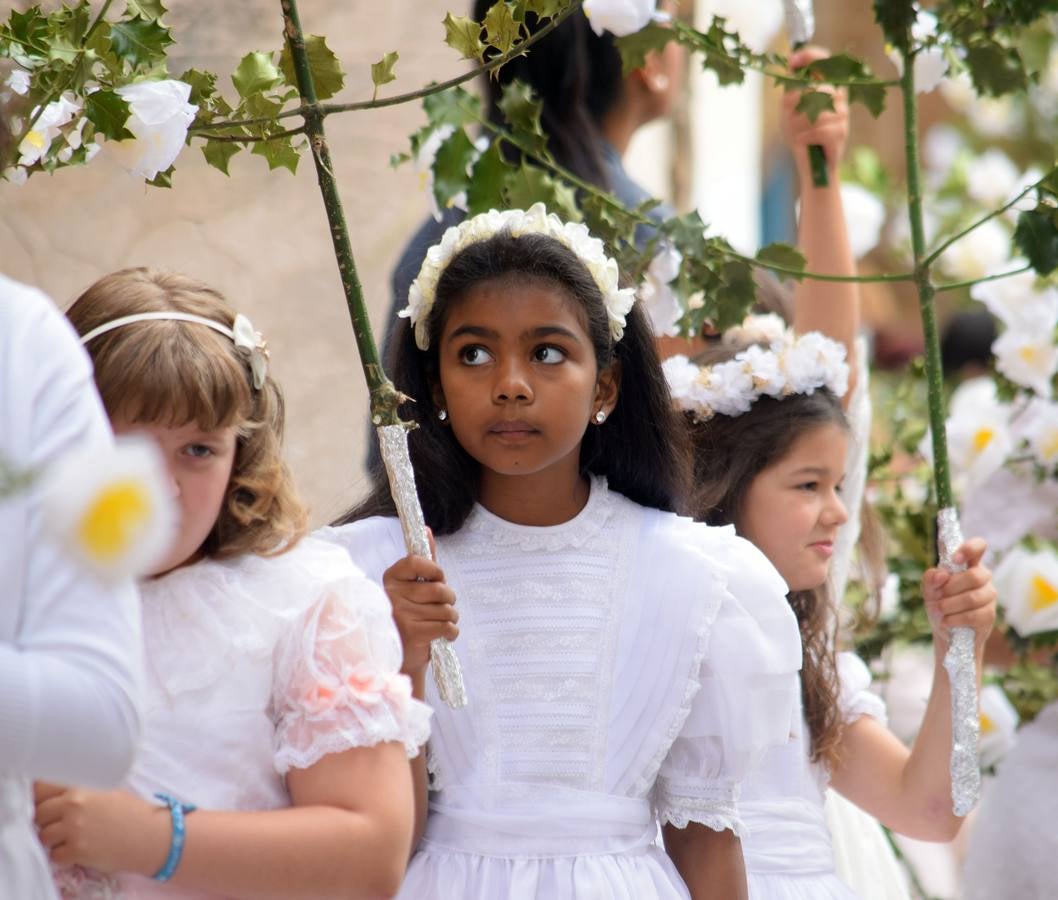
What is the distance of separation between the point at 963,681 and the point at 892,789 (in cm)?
45

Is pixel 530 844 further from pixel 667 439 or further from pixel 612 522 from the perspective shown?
pixel 667 439

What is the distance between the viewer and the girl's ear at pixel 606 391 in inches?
92.2

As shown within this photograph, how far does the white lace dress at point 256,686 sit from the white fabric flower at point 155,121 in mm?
486

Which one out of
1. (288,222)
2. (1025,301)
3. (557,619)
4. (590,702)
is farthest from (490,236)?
(1025,301)

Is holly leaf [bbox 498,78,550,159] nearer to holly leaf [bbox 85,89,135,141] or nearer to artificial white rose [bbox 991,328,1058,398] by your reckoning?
holly leaf [bbox 85,89,135,141]

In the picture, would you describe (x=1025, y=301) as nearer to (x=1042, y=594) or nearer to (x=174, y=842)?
(x=1042, y=594)

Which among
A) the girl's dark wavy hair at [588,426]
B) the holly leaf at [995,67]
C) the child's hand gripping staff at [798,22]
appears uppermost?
the child's hand gripping staff at [798,22]

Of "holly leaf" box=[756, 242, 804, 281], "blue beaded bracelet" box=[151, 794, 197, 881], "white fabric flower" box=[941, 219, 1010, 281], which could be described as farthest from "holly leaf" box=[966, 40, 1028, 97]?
"white fabric flower" box=[941, 219, 1010, 281]

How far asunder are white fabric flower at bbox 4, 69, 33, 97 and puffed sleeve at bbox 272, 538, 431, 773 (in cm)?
65

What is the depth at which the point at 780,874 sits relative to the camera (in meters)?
2.59

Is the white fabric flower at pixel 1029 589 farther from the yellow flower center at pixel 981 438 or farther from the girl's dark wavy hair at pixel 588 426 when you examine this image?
the girl's dark wavy hair at pixel 588 426

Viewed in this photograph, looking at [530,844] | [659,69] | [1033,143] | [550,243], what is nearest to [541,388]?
[550,243]

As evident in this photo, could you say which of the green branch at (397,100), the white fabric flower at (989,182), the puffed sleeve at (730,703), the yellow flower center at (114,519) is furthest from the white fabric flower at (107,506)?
the white fabric flower at (989,182)

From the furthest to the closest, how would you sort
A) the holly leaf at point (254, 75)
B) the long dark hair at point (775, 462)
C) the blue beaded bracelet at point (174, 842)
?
the long dark hair at point (775, 462) < the holly leaf at point (254, 75) < the blue beaded bracelet at point (174, 842)
